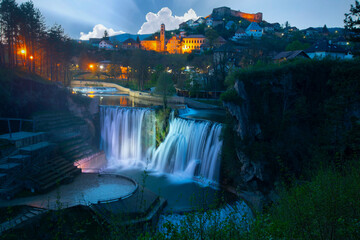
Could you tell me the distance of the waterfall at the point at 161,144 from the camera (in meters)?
19.1

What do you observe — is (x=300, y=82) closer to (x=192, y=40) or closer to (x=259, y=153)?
(x=259, y=153)

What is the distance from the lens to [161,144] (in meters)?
23.0

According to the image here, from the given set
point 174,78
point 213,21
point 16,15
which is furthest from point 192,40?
point 16,15

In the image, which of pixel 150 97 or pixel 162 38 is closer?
pixel 150 97

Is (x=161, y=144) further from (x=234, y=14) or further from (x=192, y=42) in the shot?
(x=234, y=14)

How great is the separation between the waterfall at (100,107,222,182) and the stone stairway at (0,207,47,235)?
636 centimetres

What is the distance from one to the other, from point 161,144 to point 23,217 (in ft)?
43.8

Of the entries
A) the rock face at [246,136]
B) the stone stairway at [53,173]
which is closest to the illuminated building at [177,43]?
the rock face at [246,136]

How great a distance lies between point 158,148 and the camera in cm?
2311

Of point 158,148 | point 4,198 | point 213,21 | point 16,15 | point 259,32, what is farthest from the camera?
point 213,21

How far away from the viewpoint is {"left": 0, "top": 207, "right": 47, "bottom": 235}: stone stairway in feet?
34.0

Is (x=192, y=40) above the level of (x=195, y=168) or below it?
above

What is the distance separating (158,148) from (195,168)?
5.19 meters

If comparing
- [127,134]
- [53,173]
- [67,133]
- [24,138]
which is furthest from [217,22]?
[53,173]
